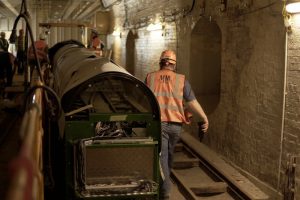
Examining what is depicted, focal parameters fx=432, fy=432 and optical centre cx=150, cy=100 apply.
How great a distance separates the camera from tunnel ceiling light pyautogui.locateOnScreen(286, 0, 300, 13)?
16.1ft

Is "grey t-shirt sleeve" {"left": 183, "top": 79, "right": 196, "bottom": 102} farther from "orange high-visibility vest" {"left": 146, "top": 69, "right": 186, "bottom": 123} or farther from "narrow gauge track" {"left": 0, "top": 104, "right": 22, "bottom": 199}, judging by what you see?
"narrow gauge track" {"left": 0, "top": 104, "right": 22, "bottom": 199}

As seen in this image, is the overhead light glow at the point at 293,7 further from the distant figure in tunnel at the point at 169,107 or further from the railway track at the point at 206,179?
the railway track at the point at 206,179

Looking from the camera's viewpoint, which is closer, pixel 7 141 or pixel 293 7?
pixel 293 7

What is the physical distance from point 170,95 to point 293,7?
1.77 meters

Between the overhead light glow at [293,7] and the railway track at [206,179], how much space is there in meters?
2.43

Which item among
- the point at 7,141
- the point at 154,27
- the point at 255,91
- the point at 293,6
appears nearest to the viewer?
the point at 293,6

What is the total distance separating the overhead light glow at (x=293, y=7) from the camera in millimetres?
4914

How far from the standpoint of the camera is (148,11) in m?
12.6

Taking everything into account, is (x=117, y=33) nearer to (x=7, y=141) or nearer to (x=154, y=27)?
(x=154, y=27)

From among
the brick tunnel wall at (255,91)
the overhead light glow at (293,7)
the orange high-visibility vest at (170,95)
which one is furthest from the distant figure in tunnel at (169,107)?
the overhead light glow at (293,7)

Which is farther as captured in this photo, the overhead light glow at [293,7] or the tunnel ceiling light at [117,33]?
the tunnel ceiling light at [117,33]

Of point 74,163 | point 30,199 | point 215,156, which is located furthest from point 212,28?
point 30,199

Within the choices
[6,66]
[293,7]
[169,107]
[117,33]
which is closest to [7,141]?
[6,66]

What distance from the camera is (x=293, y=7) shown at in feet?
16.3
